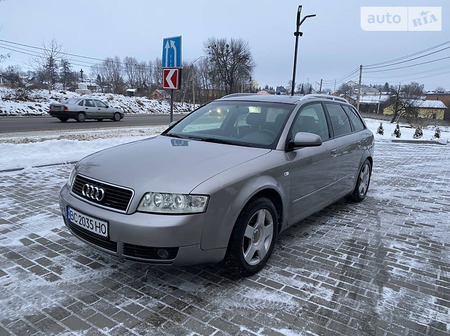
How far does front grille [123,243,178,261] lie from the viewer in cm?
267

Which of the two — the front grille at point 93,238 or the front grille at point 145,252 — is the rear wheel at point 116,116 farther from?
the front grille at point 145,252

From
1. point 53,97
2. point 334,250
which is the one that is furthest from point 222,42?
point 334,250

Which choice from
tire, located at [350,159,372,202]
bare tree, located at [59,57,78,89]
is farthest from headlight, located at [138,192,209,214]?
bare tree, located at [59,57,78,89]

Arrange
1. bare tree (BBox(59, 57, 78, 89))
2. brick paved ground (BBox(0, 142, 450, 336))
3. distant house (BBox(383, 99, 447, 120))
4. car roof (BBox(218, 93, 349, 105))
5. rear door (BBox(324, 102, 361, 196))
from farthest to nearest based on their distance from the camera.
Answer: distant house (BBox(383, 99, 447, 120)) → bare tree (BBox(59, 57, 78, 89)) → rear door (BBox(324, 102, 361, 196)) → car roof (BBox(218, 93, 349, 105)) → brick paved ground (BBox(0, 142, 450, 336))

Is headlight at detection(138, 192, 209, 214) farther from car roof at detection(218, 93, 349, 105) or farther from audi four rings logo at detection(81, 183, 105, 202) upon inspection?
car roof at detection(218, 93, 349, 105)

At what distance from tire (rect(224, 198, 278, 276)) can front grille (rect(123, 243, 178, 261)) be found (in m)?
0.53

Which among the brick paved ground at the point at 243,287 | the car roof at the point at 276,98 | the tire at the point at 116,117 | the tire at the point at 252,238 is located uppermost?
the car roof at the point at 276,98

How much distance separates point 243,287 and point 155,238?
0.97 m

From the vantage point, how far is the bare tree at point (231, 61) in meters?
56.0

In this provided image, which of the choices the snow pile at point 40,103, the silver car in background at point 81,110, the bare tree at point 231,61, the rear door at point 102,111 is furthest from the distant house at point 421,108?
the silver car in background at point 81,110

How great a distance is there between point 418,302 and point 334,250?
1.09 meters

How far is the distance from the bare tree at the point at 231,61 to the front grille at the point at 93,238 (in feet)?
180

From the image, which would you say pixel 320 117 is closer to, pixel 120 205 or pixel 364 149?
pixel 364 149

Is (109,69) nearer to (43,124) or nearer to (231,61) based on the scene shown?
(231,61)
